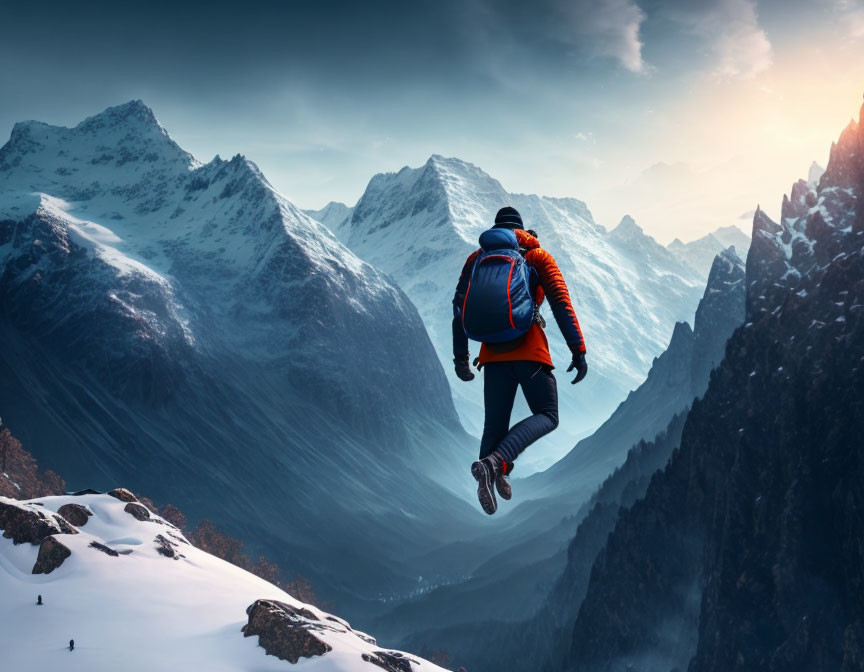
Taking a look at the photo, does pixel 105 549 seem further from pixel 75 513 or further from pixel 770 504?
pixel 770 504

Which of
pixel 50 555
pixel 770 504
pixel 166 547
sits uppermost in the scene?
pixel 770 504

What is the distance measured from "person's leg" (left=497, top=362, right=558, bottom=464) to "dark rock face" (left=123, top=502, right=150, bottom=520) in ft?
180

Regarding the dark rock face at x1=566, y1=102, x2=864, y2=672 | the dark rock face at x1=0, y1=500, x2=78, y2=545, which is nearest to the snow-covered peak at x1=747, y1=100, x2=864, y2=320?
the dark rock face at x1=566, y1=102, x2=864, y2=672

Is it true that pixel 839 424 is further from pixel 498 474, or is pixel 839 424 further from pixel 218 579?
pixel 498 474

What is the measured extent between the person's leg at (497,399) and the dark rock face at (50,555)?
42146mm

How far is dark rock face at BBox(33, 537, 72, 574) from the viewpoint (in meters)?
43.2

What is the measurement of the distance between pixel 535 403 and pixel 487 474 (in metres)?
1.51

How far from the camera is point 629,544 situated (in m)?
153

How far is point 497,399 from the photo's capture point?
10.6 m

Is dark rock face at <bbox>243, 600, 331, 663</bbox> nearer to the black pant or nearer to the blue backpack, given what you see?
the black pant

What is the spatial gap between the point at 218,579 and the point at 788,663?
9502cm

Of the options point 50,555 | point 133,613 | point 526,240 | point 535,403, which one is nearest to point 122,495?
point 50,555

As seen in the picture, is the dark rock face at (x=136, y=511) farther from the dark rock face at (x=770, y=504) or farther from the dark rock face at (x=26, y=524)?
the dark rock face at (x=770, y=504)

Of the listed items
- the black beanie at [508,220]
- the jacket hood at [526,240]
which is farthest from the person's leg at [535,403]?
the black beanie at [508,220]
